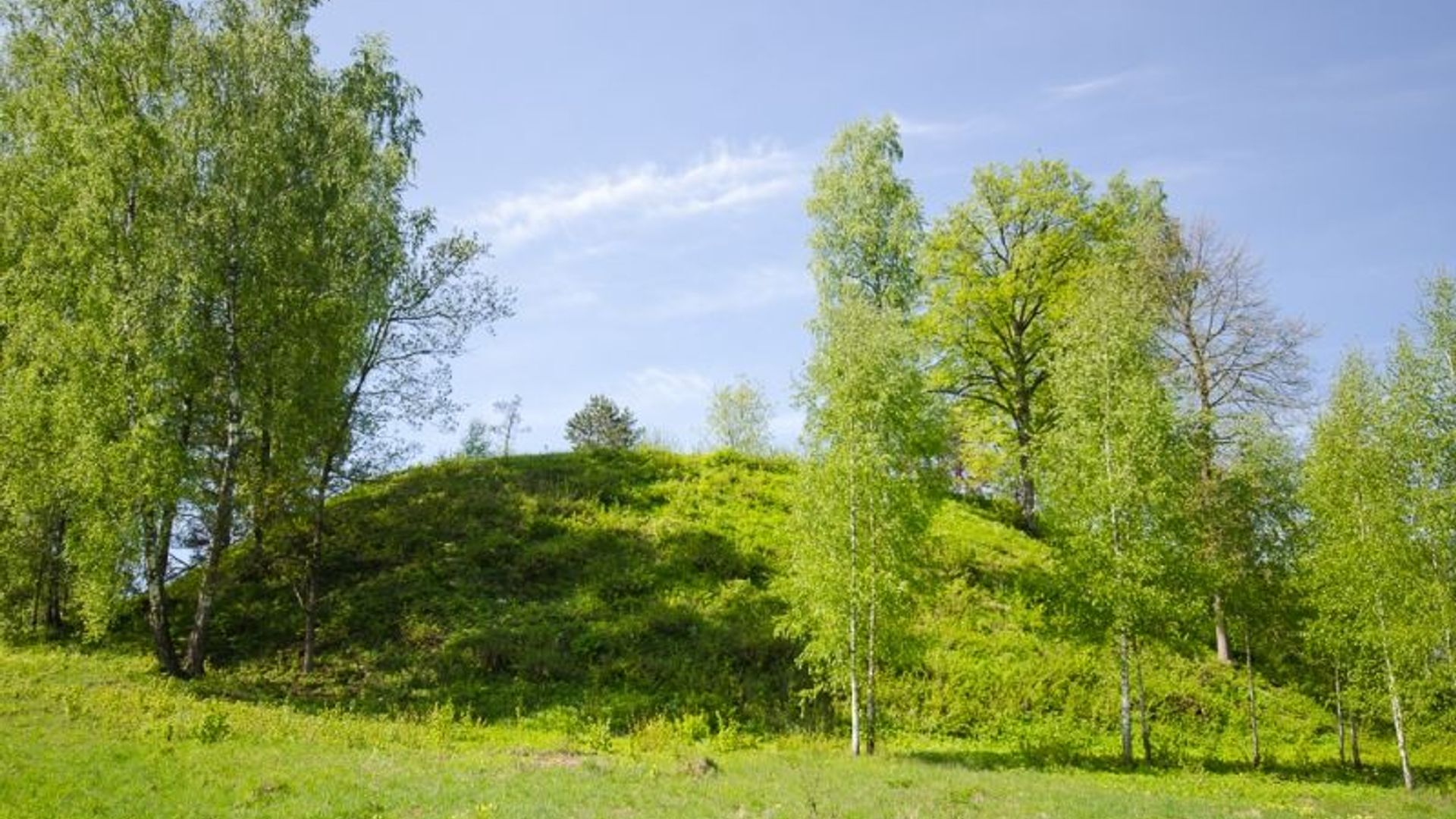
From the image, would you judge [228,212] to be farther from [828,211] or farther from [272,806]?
[828,211]

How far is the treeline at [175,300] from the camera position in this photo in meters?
27.5

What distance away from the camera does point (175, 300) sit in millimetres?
28625

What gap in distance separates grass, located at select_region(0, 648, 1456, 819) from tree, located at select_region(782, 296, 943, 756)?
293cm

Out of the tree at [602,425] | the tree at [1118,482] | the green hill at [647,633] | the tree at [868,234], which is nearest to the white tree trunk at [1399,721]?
the green hill at [647,633]

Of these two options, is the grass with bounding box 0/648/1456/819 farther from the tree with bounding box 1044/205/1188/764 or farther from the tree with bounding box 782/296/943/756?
the tree with bounding box 1044/205/1188/764

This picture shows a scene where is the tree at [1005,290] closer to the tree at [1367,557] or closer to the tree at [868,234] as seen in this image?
the tree at [868,234]

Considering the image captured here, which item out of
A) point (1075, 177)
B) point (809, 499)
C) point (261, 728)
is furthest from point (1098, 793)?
point (1075, 177)

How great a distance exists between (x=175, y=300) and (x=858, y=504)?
22236mm

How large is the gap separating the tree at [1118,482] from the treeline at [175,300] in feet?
78.1

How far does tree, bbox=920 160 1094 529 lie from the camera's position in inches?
1732

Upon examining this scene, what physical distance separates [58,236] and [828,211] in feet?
105

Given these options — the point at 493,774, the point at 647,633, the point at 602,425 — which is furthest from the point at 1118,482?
the point at 602,425

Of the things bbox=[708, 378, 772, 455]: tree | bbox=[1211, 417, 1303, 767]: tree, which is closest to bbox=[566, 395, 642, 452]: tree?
bbox=[708, 378, 772, 455]: tree

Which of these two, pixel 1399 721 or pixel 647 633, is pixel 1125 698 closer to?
pixel 1399 721
